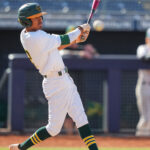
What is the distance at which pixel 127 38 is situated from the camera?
11039mm

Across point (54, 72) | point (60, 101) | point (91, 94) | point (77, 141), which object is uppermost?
point (54, 72)

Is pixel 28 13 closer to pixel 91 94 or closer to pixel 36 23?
pixel 36 23

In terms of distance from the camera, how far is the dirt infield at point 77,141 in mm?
7211

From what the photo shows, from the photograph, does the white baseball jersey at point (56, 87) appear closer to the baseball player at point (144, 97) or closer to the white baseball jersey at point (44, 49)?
the white baseball jersey at point (44, 49)

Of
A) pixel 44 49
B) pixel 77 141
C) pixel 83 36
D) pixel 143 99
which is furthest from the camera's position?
pixel 143 99

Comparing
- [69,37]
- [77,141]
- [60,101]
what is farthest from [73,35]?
[77,141]

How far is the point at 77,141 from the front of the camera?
7.73 m

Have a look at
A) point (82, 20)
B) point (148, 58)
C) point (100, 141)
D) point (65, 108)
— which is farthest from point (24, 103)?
point (65, 108)

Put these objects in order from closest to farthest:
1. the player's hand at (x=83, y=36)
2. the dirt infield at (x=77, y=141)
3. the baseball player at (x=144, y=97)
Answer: the player's hand at (x=83, y=36)
the dirt infield at (x=77, y=141)
the baseball player at (x=144, y=97)

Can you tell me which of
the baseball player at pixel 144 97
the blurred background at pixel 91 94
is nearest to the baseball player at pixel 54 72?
the blurred background at pixel 91 94

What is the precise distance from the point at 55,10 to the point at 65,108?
665 centimetres

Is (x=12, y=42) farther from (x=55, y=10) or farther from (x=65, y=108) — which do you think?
(x=65, y=108)

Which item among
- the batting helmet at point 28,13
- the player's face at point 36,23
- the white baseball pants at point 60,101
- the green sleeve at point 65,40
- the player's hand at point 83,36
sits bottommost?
the white baseball pants at point 60,101

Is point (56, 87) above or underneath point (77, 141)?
above
